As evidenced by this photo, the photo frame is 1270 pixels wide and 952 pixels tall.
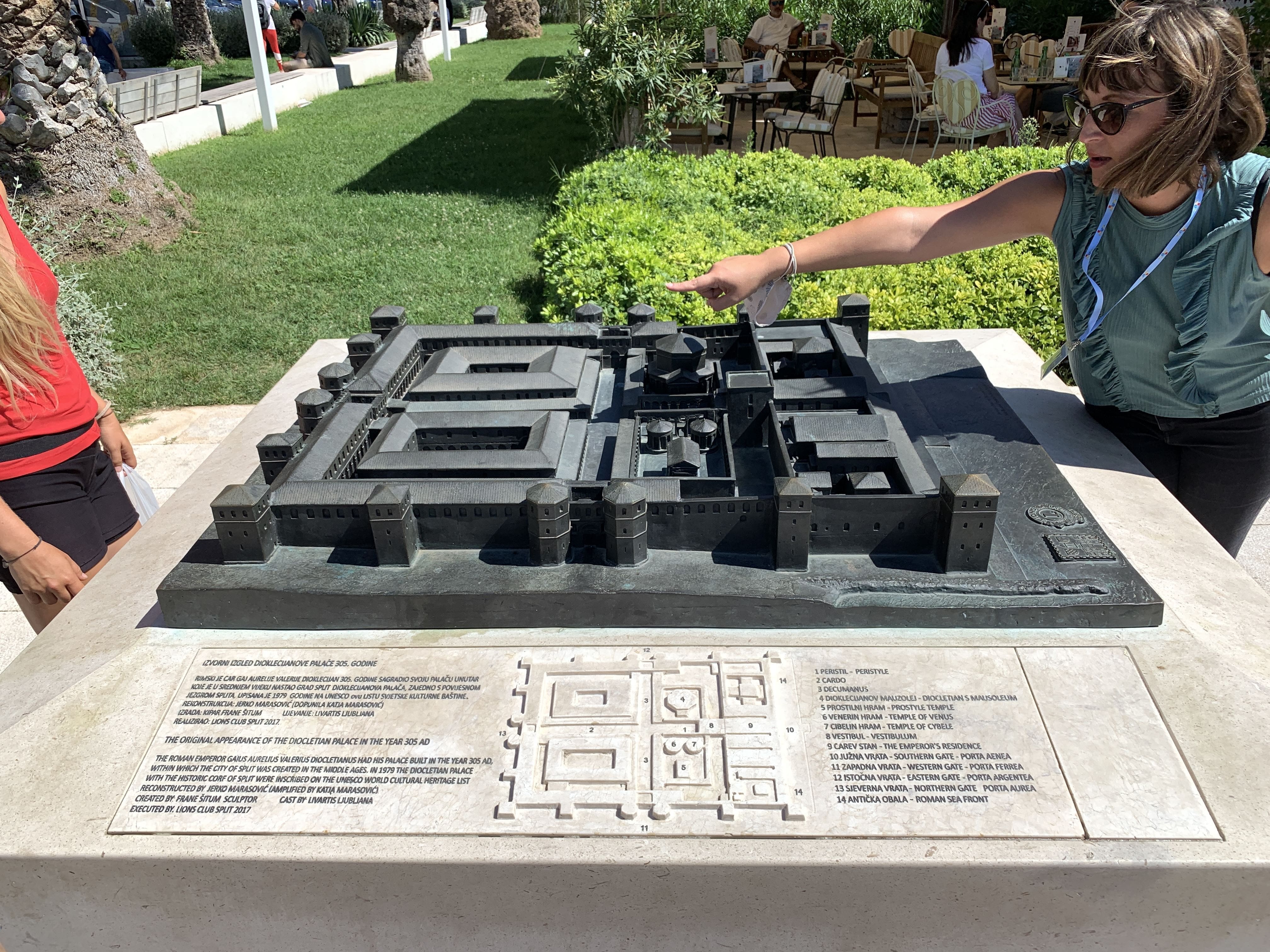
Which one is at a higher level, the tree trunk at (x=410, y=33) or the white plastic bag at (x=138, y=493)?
the tree trunk at (x=410, y=33)

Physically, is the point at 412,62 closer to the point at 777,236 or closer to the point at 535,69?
the point at 535,69

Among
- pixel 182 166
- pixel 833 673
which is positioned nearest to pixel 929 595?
pixel 833 673

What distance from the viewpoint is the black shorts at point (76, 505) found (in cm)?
342

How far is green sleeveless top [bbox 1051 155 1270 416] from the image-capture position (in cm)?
287

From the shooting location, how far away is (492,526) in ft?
10.2

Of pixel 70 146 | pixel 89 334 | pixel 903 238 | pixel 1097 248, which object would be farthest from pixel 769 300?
pixel 70 146

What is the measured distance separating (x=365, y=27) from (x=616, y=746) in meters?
36.9

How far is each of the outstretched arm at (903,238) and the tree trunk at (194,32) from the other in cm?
3289

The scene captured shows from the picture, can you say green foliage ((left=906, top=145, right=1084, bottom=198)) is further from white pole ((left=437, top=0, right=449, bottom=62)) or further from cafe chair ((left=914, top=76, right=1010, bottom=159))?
white pole ((left=437, top=0, right=449, bottom=62))

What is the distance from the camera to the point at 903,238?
3443 mm

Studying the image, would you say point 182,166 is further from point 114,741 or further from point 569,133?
point 114,741

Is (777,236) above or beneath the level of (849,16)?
beneath

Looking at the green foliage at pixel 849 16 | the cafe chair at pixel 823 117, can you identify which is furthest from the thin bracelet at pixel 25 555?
the green foliage at pixel 849 16

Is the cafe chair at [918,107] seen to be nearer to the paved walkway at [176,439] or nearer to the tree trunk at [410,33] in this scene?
the paved walkway at [176,439]
